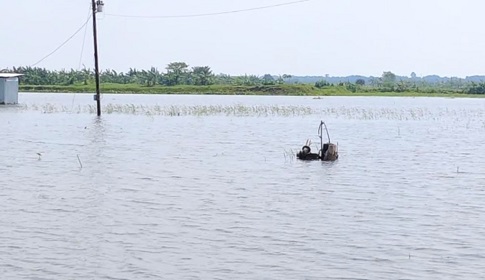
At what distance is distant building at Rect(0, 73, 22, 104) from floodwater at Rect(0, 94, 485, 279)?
25.6 meters

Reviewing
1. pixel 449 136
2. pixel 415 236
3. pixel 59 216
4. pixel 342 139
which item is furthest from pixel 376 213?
pixel 449 136

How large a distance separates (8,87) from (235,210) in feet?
163

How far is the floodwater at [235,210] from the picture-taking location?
43.7 ft

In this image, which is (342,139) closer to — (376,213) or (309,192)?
(309,192)

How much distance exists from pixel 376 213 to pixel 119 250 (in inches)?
238

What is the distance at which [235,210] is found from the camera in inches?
715

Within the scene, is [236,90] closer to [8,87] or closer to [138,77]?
[138,77]

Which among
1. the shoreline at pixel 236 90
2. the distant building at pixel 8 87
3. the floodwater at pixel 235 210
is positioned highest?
the distant building at pixel 8 87

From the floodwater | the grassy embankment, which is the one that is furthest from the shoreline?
the floodwater

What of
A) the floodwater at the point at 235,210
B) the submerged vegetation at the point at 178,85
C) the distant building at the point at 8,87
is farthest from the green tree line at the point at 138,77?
the floodwater at the point at 235,210

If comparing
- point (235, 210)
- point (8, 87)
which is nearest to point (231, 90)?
point (8, 87)

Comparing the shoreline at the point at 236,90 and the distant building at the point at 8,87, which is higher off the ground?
the distant building at the point at 8,87

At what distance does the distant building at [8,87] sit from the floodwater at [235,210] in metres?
25.6

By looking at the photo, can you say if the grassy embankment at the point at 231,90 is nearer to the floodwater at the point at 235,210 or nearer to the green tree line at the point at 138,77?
the green tree line at the point at 138,77
